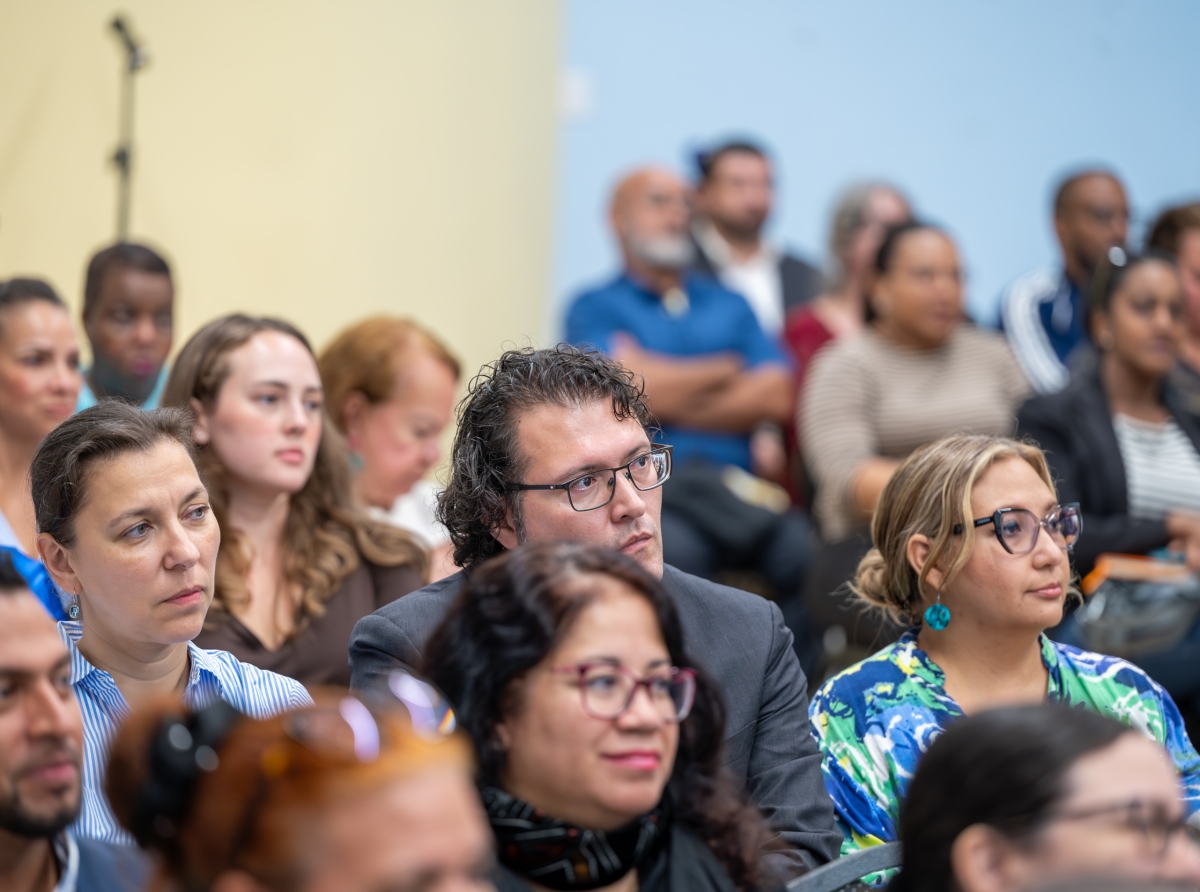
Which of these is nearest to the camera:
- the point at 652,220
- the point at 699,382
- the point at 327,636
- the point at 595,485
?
the point at 595,485

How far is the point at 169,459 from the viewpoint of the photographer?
198 cm

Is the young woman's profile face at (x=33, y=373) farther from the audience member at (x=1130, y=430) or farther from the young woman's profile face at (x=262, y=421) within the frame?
the audience member at (x=1130, y=430)

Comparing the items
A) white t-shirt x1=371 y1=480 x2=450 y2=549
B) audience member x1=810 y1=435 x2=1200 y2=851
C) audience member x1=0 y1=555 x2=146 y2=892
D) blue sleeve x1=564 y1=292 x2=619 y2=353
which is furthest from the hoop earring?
blue sleeve x1=564 y1=292 x2=619 y2=353

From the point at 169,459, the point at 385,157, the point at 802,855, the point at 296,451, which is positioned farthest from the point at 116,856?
the point at 385,157

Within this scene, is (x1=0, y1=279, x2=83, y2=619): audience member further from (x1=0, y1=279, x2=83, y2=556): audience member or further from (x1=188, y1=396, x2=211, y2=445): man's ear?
(x1=188, y1=396, x2=211, y2=445): man's ear

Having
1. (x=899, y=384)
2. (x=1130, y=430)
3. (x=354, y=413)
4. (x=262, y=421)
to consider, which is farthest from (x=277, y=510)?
(x=1130, y=430)

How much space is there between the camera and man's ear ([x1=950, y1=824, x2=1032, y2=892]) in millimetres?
1277

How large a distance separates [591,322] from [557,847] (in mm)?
2900

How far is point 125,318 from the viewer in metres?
3.12

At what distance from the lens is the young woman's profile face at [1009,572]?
2.12m

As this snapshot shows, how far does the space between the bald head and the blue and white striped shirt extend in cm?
248

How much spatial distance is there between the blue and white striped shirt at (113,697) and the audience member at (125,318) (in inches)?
47.7

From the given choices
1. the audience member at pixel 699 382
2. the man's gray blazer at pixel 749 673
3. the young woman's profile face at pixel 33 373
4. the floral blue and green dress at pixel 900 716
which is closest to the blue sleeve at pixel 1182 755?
the floral blue and green dress at pixel 900 716

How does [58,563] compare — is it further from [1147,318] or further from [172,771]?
[1147,318]
